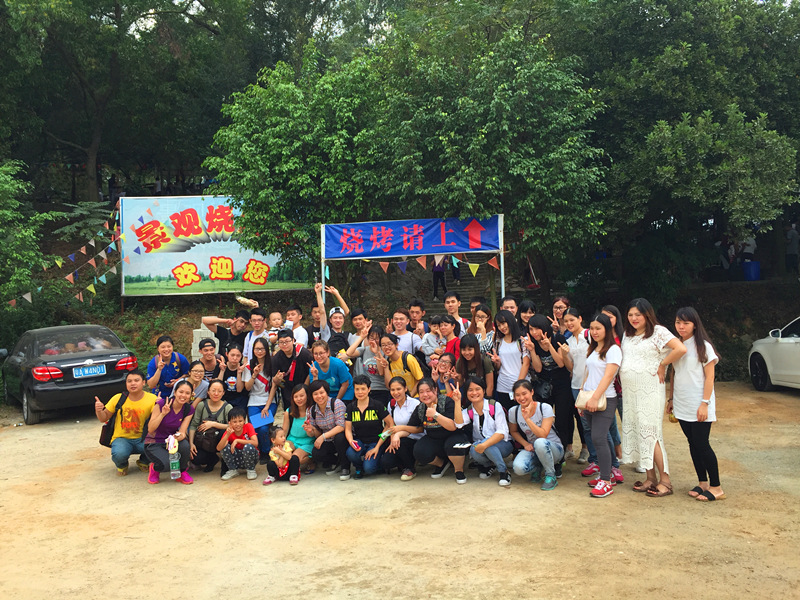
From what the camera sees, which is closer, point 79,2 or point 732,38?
point 732,38

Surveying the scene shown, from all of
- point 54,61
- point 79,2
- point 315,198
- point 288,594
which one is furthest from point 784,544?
point 54,61

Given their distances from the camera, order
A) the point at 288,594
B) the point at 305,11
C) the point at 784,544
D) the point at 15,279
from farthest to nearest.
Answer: the point at 305,11, the point at 15,279, the point at 784,544, the point at 288,594

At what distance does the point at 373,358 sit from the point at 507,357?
146 cm

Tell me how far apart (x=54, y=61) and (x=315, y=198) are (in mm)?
12667

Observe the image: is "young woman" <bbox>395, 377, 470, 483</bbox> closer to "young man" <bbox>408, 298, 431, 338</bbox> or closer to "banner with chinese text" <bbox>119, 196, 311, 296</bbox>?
"young man" <bbox>408, 298, 431, 338</bbox>

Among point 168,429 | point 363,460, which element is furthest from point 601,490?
point 168,429

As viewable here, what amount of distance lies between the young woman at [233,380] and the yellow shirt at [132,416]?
759mm

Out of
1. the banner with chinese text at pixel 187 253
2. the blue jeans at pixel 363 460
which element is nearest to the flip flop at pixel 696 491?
the blue jeans at pixel 363 460

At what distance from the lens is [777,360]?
10.8 m

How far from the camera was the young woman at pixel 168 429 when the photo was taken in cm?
700

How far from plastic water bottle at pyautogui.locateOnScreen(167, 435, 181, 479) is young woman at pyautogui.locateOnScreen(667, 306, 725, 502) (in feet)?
15.3

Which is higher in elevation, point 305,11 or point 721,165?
point 305,11

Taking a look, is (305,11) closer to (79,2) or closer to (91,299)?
(79,2)

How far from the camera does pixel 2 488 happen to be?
23.7ft
